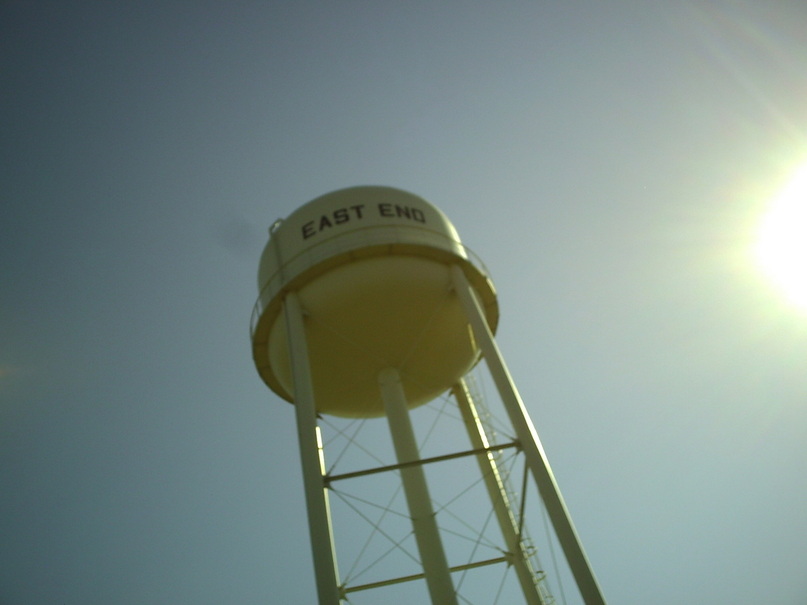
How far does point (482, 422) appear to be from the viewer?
10.3 m

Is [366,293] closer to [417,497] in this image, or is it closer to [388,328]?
[388,328]

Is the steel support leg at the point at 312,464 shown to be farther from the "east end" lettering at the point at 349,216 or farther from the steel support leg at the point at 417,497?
the steel support leg at the point at 417,497

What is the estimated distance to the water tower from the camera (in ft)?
25.0

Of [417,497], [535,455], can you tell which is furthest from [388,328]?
[535,455]

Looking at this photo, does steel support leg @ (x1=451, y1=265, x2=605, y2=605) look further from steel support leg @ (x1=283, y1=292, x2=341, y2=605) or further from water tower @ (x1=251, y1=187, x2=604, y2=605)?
steel support leg @ (x1=283, y1=292, x2=341, y2=605)

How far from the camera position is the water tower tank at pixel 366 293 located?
27.6 feet

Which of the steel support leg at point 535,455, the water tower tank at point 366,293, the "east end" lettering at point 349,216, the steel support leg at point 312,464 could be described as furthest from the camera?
the "east end" lettering at point 349,216

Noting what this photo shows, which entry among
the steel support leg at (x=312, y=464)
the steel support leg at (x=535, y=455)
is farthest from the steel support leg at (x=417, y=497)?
the steel support leg at (x=535, y=455)

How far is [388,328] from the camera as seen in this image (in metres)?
9.00

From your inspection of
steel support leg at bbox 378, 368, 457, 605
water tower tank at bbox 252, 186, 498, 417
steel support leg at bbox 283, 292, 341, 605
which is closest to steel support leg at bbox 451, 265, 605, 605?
water tower tank at bbox 252, 186, 498, 417

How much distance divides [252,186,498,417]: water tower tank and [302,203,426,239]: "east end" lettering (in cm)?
2

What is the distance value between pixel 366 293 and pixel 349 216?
1391 millimetres

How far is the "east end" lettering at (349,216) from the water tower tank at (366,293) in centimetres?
2

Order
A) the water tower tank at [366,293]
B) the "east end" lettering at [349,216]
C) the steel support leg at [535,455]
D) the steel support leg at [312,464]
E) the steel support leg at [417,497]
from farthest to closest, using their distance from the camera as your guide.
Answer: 1. the "east end" lettering at [349,216]
2. the water tower tank at [366,293]
3. the steel support leg at [417,497]
4. the steel support leg at [312,464]
5. the steel support leg at [535,455]
